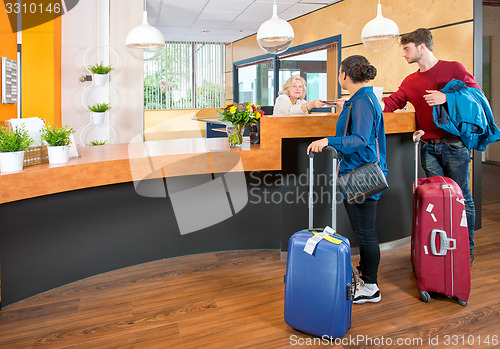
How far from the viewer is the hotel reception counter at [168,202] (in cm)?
270

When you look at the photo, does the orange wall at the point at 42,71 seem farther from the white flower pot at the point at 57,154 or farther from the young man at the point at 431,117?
the young man at the point at 431,117

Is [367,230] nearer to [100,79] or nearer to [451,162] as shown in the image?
[451,162]

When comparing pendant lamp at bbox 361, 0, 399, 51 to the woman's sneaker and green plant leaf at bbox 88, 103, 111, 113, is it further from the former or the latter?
green plant leaf at bbox 88, 103, 111, 113

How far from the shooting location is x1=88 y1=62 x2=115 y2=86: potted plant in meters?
5.33

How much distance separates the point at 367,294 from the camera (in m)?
2.65

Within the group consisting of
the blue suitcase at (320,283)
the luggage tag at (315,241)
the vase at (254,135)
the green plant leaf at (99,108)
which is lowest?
the blue suitcase at (320,283)

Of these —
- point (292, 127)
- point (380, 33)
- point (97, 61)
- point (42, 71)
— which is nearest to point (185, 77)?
point (97, 61)

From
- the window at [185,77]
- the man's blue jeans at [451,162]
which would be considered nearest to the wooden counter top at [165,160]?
the man's blue jeans at [451,162]

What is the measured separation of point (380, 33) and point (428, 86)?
73 centimetres

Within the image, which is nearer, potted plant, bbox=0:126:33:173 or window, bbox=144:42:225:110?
potted plant, bbox=0:126:33:173

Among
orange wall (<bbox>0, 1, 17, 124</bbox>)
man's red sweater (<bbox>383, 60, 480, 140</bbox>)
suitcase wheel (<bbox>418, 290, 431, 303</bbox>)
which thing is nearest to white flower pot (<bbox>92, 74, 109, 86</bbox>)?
orange wall (<bbox>0, 1, 17, 124</bbox>)

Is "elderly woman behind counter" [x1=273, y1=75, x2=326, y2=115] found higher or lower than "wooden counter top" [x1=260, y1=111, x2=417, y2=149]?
higher

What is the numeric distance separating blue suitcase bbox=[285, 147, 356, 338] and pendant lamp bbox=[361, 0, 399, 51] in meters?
2.23

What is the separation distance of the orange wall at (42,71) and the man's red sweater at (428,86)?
12.1 ft
